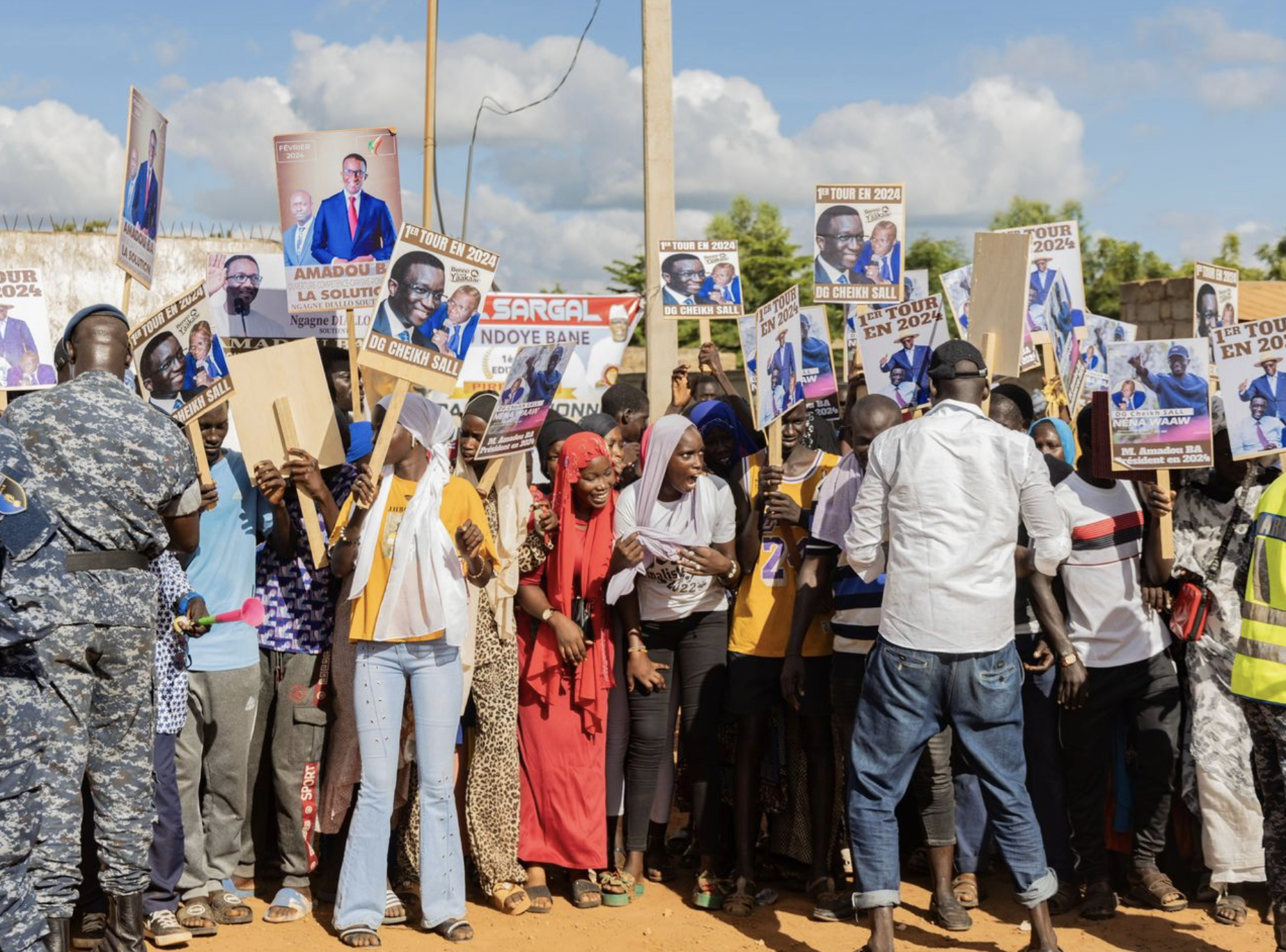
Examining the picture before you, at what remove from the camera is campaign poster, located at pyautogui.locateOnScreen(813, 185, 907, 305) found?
8711 mm

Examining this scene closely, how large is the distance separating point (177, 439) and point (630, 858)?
300 cm

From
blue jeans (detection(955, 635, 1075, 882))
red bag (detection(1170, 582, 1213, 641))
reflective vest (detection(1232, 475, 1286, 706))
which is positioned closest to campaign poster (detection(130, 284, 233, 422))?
blue jeans (detection(955, 635, 1075, 882))

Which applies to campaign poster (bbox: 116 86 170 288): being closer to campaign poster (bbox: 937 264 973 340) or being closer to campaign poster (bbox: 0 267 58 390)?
campaign poster (bbox: 0 267 58 390)

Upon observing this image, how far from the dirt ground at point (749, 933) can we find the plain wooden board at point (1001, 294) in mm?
2701

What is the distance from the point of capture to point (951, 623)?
5270 mm

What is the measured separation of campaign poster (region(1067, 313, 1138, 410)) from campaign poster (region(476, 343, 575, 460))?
348 cm

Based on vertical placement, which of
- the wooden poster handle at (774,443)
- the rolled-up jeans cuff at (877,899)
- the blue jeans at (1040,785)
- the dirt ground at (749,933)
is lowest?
the dirt ground at (749,933)

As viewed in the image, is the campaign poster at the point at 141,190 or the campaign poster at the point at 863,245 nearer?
the campaign poster at the point at 141,190

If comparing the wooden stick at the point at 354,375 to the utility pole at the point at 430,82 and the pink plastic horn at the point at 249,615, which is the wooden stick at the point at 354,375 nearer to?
the pink plastic horn at the point at 249,615

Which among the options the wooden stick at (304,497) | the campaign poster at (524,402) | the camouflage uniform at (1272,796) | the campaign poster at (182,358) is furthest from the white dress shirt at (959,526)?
the campaign poster at (182,358)

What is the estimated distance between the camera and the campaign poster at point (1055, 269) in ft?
29.0

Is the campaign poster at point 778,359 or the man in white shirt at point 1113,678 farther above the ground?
the campaign poster at point 778,359

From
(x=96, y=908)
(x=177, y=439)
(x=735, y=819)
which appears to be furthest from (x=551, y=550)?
(x=96, y=908)

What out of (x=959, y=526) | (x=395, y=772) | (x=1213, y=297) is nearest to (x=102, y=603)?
(x=395, y=772)
